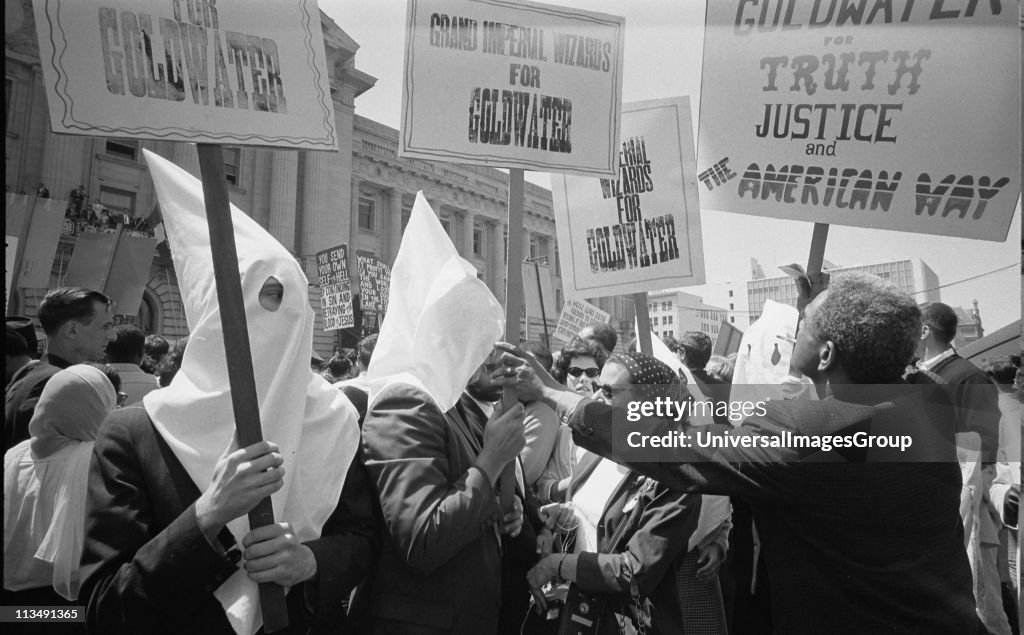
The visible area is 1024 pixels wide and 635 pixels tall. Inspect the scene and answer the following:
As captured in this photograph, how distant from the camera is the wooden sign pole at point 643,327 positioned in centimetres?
276

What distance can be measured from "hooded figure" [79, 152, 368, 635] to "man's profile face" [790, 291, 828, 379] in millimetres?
1326

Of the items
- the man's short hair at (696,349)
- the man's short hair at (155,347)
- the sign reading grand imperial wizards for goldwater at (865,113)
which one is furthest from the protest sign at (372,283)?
the sign reading grand imperial wizards for goldwater at (865,113)

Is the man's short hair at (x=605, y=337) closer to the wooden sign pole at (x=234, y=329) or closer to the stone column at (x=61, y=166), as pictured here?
the wooden sign pole at (x=234, y=329)

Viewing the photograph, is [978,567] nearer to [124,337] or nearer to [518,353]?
[518,353]

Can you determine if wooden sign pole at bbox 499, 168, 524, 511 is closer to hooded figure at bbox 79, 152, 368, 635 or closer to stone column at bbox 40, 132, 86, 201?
hooded figure at bbox 79, 152, 368, 635

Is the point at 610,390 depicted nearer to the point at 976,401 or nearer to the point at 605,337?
the point at 976,401

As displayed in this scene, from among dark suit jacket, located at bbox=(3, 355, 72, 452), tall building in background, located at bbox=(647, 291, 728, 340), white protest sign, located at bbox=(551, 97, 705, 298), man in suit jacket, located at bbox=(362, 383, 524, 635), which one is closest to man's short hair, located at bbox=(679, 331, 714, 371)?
tall building in background, located at bbox=(647, 291, 728, 340)

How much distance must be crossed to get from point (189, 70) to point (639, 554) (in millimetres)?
1994

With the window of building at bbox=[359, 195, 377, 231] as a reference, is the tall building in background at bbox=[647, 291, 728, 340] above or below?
below

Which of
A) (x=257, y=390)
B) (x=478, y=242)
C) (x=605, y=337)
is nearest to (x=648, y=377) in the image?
(x=257, y=390)

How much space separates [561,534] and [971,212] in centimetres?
223

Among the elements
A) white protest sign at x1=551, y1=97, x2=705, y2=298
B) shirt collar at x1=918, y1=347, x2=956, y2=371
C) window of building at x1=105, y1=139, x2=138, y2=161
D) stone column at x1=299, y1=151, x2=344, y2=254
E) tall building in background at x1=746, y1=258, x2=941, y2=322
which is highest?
window of building at x1=105, y1=139, x2=138, y2=161

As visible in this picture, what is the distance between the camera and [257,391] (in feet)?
5.18

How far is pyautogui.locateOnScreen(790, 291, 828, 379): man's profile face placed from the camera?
5.68ft
